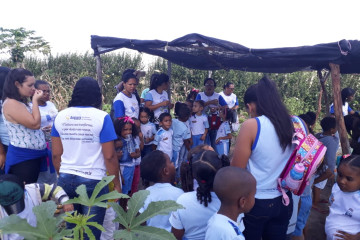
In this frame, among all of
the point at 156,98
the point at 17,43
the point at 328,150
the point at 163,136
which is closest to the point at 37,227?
the point at 163,136

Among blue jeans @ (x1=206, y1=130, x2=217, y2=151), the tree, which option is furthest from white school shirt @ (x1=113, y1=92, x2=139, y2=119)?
the tree

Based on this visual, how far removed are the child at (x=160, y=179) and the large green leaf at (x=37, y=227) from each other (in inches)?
46.8

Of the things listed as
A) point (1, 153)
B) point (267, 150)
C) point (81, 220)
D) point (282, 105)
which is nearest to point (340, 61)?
point (282, 105)

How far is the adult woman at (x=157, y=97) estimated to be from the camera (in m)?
4.77

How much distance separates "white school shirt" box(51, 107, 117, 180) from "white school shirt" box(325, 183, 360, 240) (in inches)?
72.8

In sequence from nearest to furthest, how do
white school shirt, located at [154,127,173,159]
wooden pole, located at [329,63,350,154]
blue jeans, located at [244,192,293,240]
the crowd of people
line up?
the crowd of people, blue jeans, located at [244,192,293,240], wooden pole, located at [329,63,350,154], white school shirt, located at [154,127,173,159]

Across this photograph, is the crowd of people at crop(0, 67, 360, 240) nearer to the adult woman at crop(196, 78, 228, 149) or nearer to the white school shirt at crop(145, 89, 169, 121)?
the white school shirt at crop(145, 89, 169, 121)

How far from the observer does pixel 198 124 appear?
5184 mm

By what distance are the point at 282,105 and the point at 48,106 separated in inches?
111

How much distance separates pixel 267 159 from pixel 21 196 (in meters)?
1.48

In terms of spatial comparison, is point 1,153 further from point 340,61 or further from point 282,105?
point 340,61

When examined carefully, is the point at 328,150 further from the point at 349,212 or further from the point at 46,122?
the point at 46,122

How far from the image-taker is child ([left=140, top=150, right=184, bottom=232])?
81.8 inches

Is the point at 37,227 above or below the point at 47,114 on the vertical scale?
above
